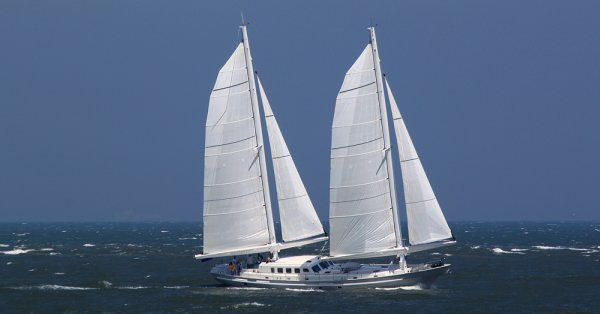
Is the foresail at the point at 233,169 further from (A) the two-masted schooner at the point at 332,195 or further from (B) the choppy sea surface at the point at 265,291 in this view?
(B) the choppy sea surface at the point at 265,291

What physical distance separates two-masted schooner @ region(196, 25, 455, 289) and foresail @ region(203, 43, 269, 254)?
6cm

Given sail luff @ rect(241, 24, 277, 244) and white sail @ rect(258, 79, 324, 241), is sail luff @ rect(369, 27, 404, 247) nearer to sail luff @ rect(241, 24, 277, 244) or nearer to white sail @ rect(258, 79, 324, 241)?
white sail @ rect(258, 79, 324, 241)

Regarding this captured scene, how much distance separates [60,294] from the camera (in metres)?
68.6

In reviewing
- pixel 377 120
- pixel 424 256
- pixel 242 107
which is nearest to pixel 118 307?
pixel 242 107

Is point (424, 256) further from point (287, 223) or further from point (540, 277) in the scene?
point (287, 223)

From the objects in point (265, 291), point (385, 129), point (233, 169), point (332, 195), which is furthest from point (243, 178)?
point (385, 129)

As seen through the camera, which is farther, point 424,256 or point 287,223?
point 424,256

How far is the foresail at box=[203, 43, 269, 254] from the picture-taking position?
2601 inches

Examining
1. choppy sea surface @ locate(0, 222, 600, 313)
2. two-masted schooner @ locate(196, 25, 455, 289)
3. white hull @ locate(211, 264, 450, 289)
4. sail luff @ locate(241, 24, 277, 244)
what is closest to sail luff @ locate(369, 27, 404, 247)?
two-masted schooner @ locate(196, 25, 455, 289)

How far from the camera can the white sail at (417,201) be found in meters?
64.3

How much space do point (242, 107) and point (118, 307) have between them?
1433 centimetres

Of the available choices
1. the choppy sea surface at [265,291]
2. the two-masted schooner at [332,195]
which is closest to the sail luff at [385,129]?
the two-masted schooner at [332,195]

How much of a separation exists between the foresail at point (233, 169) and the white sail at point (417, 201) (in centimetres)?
902

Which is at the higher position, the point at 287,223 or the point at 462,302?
the point at 287,223
